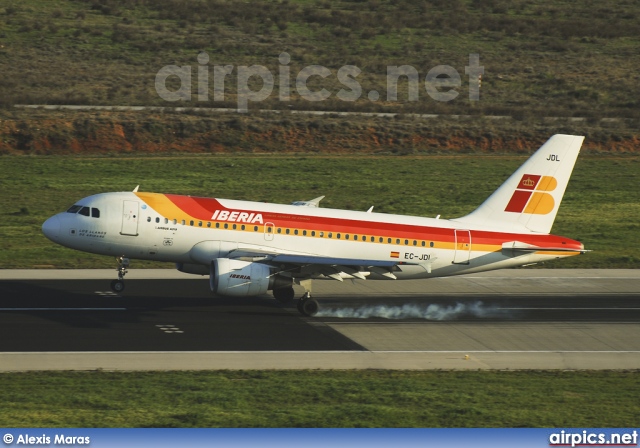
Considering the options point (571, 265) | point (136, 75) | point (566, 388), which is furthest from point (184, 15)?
point (566, 388)

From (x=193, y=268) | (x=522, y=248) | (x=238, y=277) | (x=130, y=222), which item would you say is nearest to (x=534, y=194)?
(x=522, y=248)

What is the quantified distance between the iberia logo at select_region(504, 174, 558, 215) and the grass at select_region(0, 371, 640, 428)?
436 inches

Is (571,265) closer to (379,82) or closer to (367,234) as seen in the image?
(367,234)

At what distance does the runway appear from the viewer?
1219 inches

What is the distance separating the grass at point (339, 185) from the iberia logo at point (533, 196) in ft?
33.8

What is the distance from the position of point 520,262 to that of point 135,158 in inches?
1608

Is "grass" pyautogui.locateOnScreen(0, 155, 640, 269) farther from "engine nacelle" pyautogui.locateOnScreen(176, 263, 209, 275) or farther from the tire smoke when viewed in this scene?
"engine nacelle" pyautogui.locateOnScreen(176, 263, 209, 275)

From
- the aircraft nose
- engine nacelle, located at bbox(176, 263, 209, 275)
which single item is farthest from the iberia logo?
the aircraft nose

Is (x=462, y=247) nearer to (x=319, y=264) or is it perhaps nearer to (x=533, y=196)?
(x=533, y=196)

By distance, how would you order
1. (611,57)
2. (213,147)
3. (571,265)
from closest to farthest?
(571,265)
(213,147)
(611,57)

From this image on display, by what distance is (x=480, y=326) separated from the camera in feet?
120

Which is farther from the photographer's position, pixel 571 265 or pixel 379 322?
pixel 571 265

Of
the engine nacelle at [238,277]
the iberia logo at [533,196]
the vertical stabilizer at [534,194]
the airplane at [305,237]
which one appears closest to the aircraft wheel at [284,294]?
the airplane at [305,237]

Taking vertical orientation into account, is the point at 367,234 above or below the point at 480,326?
above
